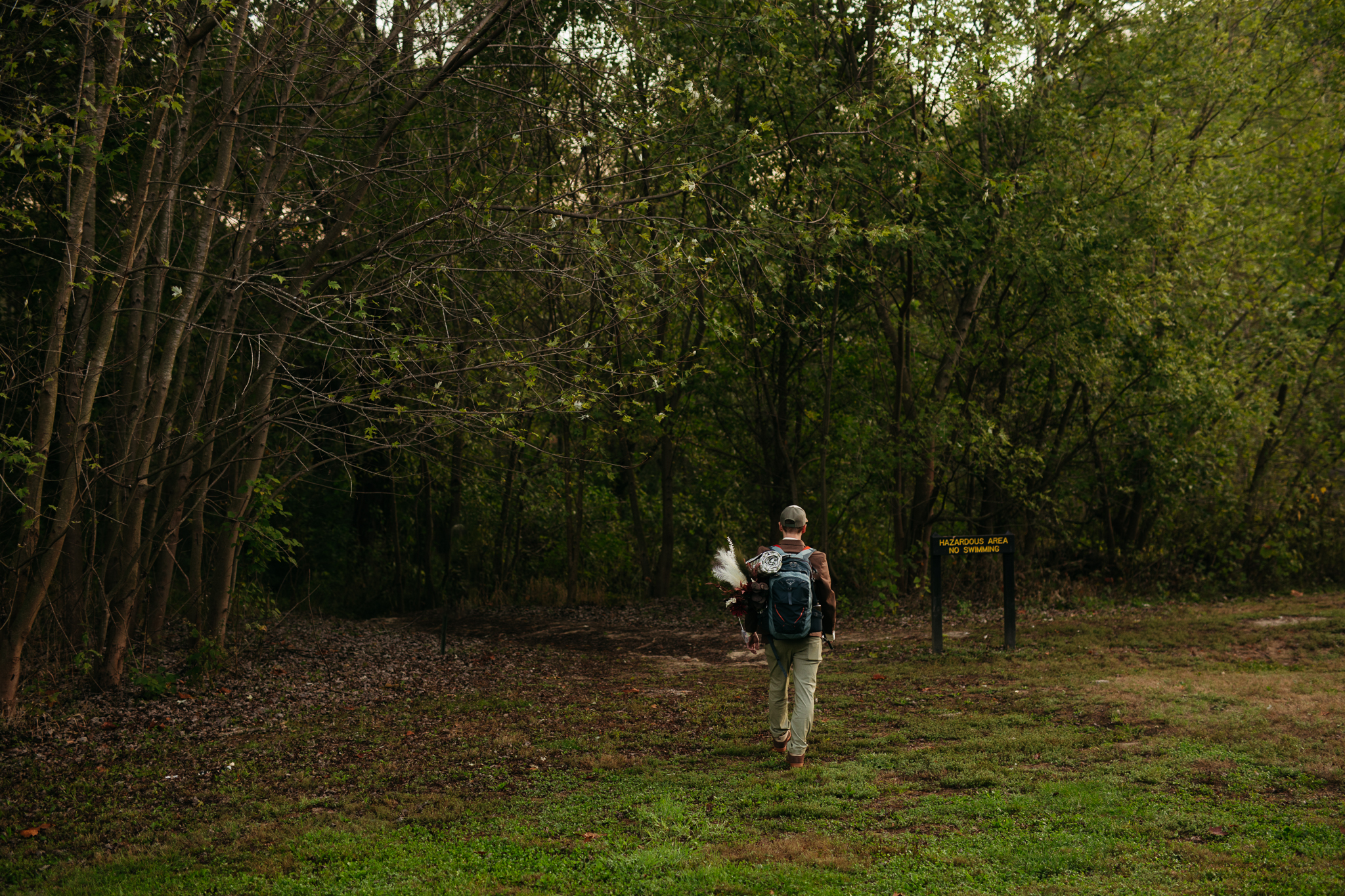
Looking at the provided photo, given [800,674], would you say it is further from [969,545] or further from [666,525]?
[666,525]

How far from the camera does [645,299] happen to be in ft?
30.2

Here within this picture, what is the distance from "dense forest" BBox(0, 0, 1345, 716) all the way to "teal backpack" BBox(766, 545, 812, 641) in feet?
7.36

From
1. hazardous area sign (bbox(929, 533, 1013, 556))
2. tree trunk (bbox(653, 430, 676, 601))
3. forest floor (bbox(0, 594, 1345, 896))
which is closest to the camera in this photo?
forest floor (bbox(0, 594, 1345, 896))

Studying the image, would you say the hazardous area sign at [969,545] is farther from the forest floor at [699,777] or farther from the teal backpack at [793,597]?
the teal backpack at [793,597]

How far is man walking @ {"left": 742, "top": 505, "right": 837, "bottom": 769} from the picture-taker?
681cm

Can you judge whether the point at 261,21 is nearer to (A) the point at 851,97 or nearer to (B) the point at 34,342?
(B) the point at 34,342

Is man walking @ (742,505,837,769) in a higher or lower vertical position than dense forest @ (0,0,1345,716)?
lower

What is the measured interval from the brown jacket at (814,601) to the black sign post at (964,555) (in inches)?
165

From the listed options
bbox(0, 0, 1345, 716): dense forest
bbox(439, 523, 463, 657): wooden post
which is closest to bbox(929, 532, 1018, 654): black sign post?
bbox(0, 0, 1345, 716): dense forest

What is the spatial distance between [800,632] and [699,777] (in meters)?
1.12

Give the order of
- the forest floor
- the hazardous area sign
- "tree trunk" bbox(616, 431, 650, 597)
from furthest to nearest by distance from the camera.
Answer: "tree trunk" bbox(616, 431, 650, 597), the hazardous area sign, the forest floor

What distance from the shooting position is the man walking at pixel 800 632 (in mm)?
6809

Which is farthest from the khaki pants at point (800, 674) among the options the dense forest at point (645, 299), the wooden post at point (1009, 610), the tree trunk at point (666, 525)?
the tree trunk at point (666, 525)

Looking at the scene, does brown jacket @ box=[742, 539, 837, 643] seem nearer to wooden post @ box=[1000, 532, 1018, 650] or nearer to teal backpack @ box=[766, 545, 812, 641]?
teal backpack @ box=[766, 545, 812, 641]
